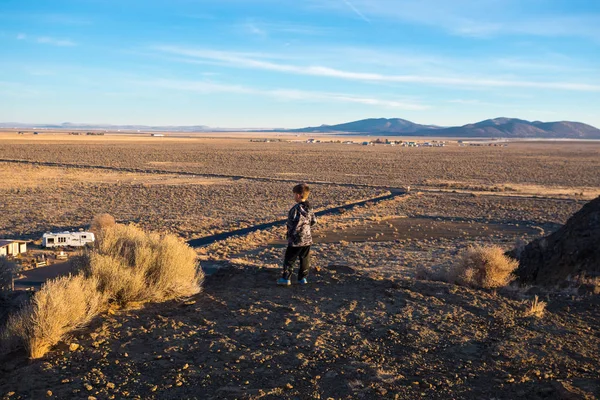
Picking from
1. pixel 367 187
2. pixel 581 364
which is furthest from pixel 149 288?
pixel 367 187

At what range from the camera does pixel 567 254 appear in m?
10.5

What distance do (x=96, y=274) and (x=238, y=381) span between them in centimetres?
275

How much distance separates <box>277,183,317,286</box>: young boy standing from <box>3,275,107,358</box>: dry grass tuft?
2719 millimetres

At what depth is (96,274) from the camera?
265 inches

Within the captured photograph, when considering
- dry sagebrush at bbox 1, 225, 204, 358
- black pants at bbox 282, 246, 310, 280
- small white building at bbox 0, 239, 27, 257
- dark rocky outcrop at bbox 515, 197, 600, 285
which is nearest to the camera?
dry sagebrush at bbox 1, 225, 204, 358

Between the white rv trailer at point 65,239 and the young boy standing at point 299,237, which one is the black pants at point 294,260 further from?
the white rv trailer at point 65,239

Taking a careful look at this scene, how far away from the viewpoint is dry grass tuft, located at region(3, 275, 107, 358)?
5.30m

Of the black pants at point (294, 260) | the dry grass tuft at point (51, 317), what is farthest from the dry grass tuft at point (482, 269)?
the dry grass tuft at point (51, 317)

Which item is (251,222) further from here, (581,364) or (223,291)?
(581,364)

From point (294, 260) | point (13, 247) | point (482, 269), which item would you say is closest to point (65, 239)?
point (13, 247)

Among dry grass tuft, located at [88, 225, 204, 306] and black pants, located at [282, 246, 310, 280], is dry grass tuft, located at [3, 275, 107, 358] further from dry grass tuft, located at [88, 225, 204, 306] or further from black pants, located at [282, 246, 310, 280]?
black pants, located at [282, 246, 310, 280]

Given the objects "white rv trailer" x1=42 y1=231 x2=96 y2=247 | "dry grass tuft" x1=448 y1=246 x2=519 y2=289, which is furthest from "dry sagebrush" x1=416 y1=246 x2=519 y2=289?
"white rv trailer" x1=42 y1=231 x2=96 y2=247

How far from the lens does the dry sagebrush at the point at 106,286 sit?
540 cm

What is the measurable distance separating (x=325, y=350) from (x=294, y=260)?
2472 millimetres
